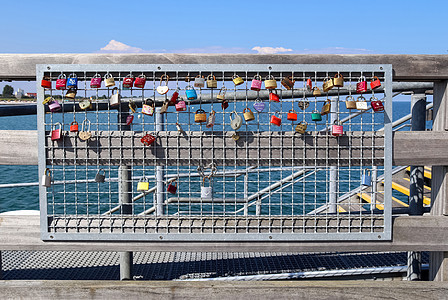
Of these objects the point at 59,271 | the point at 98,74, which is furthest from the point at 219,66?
the point at 59,271

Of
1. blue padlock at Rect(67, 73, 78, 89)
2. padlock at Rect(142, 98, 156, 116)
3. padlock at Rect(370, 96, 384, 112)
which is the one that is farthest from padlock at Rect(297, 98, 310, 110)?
blue padlock at Rect(67, 73, 78, 89)

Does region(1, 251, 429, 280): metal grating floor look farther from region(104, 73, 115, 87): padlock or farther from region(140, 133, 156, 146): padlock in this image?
region(104, 73, 115, 87): padlock

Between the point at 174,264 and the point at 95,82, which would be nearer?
the point at 95,82

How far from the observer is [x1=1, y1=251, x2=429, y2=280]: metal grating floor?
3279 mm

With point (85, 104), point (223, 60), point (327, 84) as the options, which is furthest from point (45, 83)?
point (327, 84)

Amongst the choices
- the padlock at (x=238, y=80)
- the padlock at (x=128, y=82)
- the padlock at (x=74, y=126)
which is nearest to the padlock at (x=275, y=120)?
the padlock at (x=238, y=80)

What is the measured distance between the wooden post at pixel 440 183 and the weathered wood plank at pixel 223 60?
0.38 ft

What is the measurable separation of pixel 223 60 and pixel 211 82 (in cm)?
14

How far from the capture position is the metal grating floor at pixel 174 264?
328 cm

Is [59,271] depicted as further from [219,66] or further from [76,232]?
[219,66]

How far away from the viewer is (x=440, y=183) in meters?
2.14

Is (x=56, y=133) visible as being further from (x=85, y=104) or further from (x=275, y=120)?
(x=275, y=120)

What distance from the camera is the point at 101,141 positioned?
2033 mm

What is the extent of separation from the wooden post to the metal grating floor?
51.5 inches
